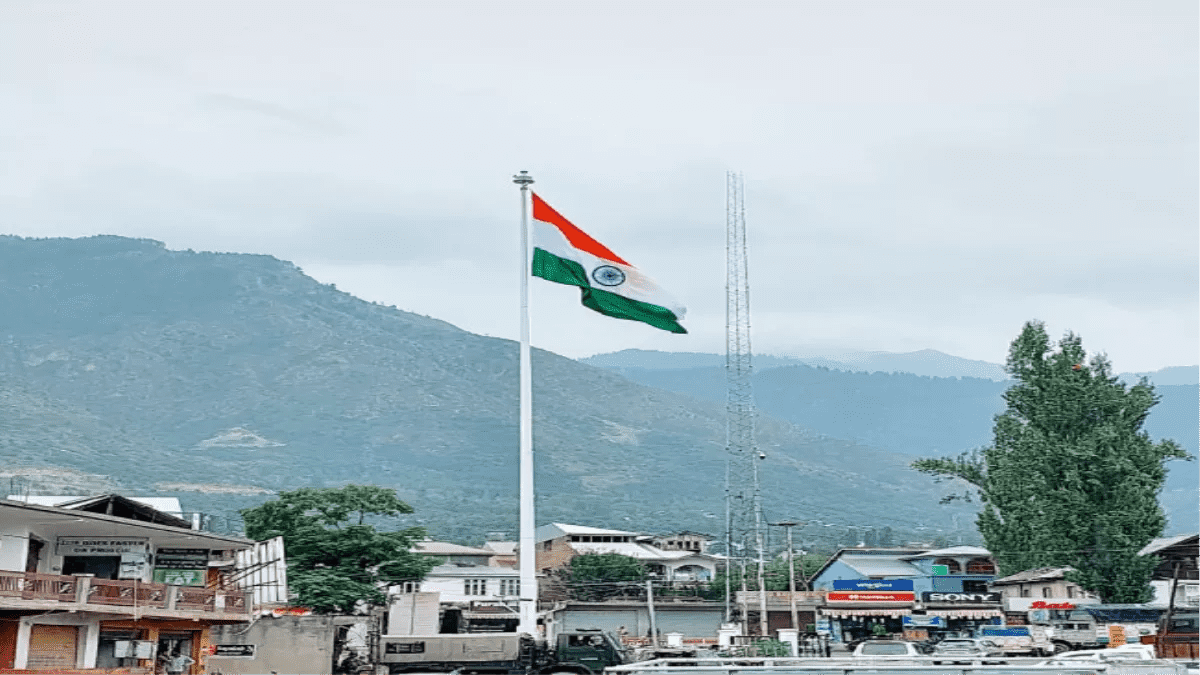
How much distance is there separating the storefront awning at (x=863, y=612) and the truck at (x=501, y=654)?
74.5 feet

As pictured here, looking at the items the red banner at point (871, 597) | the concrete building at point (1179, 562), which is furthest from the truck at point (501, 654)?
the concrete building at point (1179, 562)

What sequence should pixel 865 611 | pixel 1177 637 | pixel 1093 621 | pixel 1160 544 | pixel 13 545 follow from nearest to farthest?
pixel 13 545 < pixel 1177 637 < pixel 1093 621 < pixel 1160 544 < pixel 865 611

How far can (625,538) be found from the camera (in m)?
130

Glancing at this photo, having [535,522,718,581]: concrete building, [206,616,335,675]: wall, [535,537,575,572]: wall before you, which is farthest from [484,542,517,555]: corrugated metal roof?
[206,616,335,675]: wall

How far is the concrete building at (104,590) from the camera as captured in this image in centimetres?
3192

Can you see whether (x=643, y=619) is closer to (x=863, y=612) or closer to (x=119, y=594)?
(x=863, y=612)

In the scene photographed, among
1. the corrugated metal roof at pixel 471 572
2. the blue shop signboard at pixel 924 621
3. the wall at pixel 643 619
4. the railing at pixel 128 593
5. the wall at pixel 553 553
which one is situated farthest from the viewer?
the wall at pixel 553 553

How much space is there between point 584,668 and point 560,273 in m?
11.6

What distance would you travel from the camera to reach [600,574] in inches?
3743

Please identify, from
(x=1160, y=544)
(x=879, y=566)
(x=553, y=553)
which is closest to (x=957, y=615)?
(x=1160, y=544)

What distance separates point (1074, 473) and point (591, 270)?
107 ft

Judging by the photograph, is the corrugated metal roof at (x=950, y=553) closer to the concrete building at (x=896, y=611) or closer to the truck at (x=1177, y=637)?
the concrete building at (x=896, y=611)

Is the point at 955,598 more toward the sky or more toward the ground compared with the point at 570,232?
more toward the ground

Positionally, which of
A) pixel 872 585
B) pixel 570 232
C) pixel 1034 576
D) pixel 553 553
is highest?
pixel 570 232
